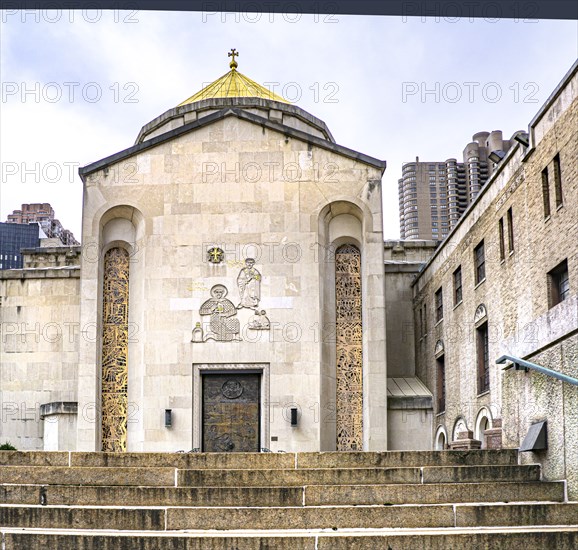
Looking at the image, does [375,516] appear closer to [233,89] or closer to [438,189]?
[233,89]

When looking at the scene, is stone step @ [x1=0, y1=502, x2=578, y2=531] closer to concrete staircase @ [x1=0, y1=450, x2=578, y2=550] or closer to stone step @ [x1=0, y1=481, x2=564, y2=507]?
concrete staircase @ [x1=0, y1=450, x2=578, y2=550]

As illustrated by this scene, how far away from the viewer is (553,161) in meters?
19.8

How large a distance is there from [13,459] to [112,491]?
2.81m

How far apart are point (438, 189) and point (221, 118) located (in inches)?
1462

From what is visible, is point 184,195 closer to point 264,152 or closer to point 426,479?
point 264,152

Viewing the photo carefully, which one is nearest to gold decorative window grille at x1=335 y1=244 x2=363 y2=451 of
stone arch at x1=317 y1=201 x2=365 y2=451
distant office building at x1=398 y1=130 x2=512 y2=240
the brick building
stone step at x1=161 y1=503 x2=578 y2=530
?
stone arch at x1=317 y1=201 x2=365 y2=451

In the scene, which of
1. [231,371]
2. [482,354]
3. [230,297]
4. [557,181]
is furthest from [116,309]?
[557,181]

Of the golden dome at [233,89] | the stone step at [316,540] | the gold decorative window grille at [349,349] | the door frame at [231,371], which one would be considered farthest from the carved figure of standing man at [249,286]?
the stone step at [316,540]

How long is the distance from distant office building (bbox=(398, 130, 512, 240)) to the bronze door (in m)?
26.4

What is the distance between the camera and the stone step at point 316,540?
12.1 m

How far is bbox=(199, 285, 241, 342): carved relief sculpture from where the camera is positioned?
1074 inches

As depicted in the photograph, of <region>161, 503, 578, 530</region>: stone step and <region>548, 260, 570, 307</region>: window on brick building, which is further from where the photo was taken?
<region>548, 260, 570, 307</region>: window on brick building

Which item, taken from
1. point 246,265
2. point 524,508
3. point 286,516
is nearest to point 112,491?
point 286,516

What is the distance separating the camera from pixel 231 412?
27.0 m
